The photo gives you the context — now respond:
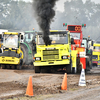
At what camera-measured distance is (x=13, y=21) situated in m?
65.4

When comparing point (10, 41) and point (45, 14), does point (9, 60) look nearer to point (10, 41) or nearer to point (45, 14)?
point (10, 41)

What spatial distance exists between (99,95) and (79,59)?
322 inches

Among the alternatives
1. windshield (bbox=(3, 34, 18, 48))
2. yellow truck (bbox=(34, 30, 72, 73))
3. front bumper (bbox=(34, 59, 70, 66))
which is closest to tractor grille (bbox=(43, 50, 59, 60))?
yellow truck (bbox=(34, 30, 72, 73))

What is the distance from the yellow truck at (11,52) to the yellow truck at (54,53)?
348cm

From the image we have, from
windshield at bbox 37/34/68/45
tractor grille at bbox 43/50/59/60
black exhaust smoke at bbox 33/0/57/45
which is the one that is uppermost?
black exhaust smoke at bbox 33/0/57/45

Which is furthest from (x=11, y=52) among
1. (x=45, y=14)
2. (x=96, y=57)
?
(x=96, y=57)

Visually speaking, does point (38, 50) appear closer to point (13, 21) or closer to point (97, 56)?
point (97, 56)

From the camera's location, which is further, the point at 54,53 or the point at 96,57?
the point at 96,57

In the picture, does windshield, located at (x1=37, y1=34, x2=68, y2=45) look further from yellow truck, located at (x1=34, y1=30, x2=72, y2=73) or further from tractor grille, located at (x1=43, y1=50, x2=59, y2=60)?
tractor grille, located at (x1=43, y1=50, x2=59, y2=60)

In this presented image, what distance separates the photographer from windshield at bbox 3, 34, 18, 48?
19.8 m

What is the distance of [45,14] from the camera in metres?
16.0

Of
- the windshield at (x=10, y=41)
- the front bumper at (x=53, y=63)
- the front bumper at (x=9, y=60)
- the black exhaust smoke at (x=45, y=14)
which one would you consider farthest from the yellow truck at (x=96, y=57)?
the front bumper at (x=53, y=63)

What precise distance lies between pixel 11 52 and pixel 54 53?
185 inches

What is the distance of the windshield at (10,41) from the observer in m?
19.8
